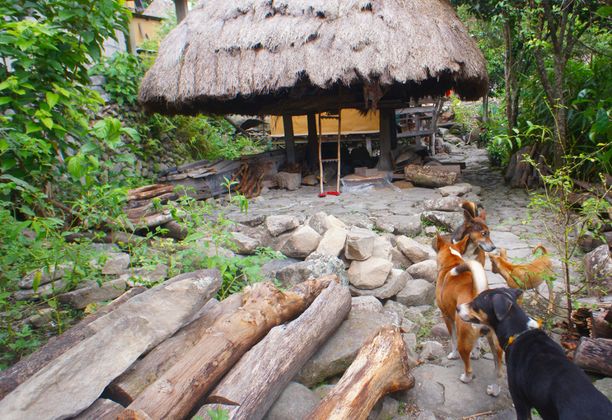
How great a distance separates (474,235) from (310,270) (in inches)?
56.6

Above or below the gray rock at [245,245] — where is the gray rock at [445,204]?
below

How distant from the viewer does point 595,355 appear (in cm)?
231

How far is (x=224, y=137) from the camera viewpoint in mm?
12727

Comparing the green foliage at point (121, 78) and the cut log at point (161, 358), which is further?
the green foliage at point (121, 78)

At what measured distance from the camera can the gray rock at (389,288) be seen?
3.64m

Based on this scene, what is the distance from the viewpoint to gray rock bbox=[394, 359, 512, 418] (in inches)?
90.4

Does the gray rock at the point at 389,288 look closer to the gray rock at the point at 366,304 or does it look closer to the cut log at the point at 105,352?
the gray rock at the point at 366,304

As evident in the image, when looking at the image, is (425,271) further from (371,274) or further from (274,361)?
(274,361)

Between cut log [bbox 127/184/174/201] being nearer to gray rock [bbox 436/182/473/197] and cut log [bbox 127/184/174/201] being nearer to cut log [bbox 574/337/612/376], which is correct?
gray rock [bbox 436/182/473/197]

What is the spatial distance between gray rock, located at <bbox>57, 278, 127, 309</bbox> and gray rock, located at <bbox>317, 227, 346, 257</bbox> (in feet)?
5.89

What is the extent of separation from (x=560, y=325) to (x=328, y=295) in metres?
1.74

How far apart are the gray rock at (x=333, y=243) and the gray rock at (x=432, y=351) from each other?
1.25 m

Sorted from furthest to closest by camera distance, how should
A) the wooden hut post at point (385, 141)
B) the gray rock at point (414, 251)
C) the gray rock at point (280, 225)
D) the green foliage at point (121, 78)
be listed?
1. the wooden hut post at point (385, 141)
2. the green foliage at point (121, 78)
3. the gray rock at point (280, 225)
4. the gray rock at point (414, 251)

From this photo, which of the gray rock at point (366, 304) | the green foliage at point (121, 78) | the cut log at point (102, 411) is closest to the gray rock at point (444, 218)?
the gray rock at point (366, 304)
